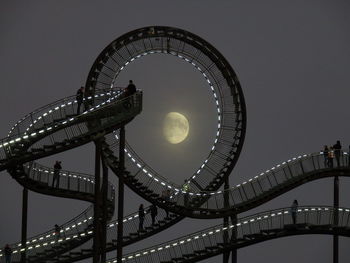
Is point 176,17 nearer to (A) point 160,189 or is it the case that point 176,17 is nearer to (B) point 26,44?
(B) point 26,44

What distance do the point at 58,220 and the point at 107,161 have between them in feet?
79.7

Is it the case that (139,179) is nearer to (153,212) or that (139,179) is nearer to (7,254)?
(153,212)

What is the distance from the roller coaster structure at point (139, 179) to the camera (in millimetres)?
54438

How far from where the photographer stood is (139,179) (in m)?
60.9

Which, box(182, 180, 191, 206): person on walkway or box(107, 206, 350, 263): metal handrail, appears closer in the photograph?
box(107, 206, 350, 263): metal handrail

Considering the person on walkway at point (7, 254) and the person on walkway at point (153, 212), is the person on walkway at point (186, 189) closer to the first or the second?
the person on walkway at point (153, 212)

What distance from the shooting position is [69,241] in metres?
57.1

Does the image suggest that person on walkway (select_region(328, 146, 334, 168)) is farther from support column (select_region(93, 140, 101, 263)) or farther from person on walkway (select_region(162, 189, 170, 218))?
support column (select_region(93, 140, 101, 263))

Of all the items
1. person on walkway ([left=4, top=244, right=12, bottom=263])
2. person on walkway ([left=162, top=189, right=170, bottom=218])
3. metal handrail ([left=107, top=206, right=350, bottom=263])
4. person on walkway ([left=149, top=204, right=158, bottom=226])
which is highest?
person on walkway ([left=162, top=189, right=170, bottom=218])

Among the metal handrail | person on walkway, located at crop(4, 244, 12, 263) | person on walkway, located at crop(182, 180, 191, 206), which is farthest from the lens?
person on walkway, located at crop(182, 180, 191, 206)

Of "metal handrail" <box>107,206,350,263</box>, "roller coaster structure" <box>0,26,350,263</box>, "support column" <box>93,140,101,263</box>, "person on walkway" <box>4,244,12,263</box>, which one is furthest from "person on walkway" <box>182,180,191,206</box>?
"person on walkway" <box>4,244,12,263</box>

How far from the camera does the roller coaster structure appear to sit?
54438mm

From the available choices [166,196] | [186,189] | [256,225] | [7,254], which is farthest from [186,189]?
[7,254]

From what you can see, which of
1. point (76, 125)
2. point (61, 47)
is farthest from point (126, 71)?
point (76, 125)
